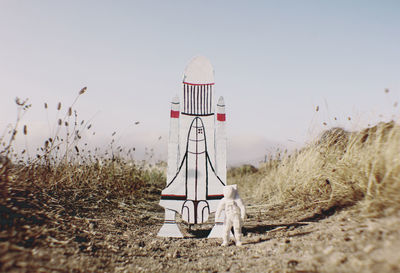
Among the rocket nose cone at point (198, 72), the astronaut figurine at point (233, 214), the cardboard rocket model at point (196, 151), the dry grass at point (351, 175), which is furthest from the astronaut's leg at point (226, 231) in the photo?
the rocket nose cone at point (198, 72)

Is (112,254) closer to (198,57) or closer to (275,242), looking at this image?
(275,242)

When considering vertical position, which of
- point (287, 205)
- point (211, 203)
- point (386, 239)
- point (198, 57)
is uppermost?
point (198, 57)

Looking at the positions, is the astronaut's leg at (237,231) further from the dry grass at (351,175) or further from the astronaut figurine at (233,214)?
the dry grass at (351,175)

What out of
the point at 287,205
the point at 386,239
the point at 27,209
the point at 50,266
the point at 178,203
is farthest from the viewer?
the point at 287,205

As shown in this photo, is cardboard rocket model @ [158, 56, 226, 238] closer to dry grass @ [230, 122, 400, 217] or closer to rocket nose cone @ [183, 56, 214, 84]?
rocket nose cone @ [183, 56, 214, 84]

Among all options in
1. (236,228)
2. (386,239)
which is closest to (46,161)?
(236,228)

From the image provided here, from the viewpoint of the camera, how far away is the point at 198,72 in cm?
316

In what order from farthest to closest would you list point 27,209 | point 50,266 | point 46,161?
point 46,161, point 27,209, point 50,266

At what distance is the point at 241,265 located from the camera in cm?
203

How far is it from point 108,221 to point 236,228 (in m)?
1.50

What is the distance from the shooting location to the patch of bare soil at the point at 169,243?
1.61 m

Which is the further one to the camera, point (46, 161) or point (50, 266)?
point (46, 161)

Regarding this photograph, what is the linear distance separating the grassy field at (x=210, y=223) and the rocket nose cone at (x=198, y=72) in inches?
57.4

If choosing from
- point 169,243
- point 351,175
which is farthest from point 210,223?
point 351,175
